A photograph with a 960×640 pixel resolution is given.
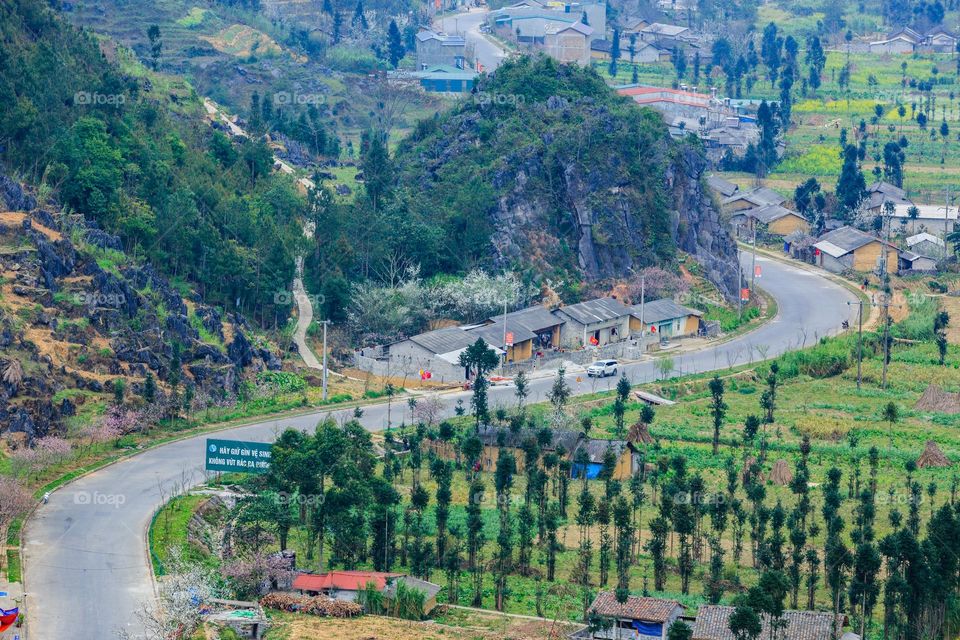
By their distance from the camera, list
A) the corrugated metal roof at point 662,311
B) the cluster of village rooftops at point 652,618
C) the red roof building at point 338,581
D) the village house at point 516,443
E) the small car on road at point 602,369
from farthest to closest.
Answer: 1. the corrugated metal roof at point 662,311
2. the small car on road at point 602,369
3. the village house at point 516,443
4. the red roof building at point 338,581
5. the cluster of village rooftops at point 652,618

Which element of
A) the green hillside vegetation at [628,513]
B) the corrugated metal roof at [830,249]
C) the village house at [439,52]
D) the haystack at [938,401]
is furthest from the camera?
the village house at [439,52]

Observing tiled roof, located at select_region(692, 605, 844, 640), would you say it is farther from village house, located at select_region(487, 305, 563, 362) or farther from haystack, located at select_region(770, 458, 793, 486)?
village house, located at select_region(487, 305, 563, 362)

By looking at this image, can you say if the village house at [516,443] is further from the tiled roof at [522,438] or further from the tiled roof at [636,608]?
the tiled roof at [636,608]

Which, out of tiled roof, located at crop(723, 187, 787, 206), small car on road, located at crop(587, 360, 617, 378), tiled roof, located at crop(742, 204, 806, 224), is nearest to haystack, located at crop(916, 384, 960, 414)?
small car on road, located at crop(587, 360, 617, 378)

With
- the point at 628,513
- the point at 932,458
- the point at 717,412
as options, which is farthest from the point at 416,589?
the point at 932,458

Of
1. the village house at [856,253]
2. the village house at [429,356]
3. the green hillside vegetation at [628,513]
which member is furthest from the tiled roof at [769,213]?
the green hillside vegetation at [628,513]

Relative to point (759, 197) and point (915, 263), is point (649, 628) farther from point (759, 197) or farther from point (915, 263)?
point (759, 197)

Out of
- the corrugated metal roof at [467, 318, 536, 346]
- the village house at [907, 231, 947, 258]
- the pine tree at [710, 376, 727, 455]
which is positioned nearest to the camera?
the pine tree at [710, 376, 727, 455]
